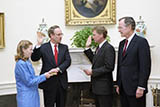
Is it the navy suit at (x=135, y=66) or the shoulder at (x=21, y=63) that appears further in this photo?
the shoulder at (x=21, y=63)

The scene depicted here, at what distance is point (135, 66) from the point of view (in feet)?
8.69

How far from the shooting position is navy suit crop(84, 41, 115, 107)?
2889 mm

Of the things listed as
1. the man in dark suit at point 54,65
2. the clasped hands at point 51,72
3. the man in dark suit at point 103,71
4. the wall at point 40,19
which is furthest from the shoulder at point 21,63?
the wall at point 40,19

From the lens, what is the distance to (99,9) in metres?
4.87

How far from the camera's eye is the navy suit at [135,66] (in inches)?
100

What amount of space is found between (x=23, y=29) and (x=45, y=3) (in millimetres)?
740

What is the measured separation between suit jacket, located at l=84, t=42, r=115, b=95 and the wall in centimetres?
200

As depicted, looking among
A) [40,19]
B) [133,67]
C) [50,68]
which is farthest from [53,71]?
[40,19]

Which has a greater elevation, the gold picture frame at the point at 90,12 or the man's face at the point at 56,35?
the gold picture frame at the point at 90,12

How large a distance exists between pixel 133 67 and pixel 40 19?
2.79 meters

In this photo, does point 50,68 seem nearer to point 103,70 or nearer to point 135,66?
point 103,70

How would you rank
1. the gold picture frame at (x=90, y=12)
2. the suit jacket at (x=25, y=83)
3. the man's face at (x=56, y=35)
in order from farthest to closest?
the gold picture frame at (x=90, y=12) → the man's face at (x=56, y=35) → the suit jacket at (x=25, y=83)

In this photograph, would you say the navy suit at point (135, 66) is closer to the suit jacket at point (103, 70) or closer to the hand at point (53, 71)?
the suit jacket at point (103, 70)

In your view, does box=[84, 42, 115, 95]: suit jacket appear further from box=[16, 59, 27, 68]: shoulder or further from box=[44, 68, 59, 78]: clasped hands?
box=[16, 59, 27, 68]: shoulder
